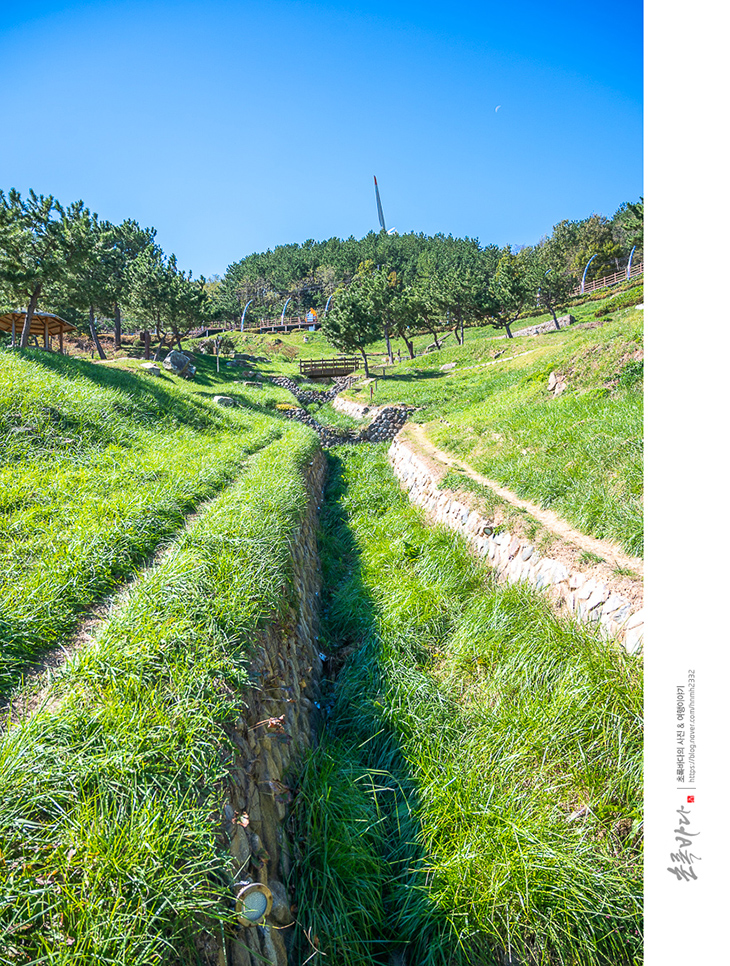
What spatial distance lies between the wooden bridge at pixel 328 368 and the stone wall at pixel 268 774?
35.0 metres

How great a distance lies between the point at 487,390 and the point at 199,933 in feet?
62.8

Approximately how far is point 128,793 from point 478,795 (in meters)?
2.66

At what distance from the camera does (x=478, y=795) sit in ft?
11.6

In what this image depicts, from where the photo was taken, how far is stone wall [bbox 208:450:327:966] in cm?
237

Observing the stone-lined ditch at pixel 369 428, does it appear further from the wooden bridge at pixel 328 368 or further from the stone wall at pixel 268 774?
the wooden bridge at pixel 328 368

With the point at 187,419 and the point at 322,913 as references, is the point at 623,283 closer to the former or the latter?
the point at 187,419

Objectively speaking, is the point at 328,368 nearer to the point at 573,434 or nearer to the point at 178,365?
the point at 178,365

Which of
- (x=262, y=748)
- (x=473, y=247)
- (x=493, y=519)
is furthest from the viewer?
(x=473, y=247)

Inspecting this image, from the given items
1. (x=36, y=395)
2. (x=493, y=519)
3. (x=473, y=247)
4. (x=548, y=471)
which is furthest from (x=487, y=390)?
(x=473, y=247)

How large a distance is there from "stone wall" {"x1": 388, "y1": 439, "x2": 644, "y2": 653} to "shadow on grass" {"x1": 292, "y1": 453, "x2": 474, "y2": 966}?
2420mm

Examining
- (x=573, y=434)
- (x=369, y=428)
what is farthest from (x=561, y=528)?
(x=369, y=428)
